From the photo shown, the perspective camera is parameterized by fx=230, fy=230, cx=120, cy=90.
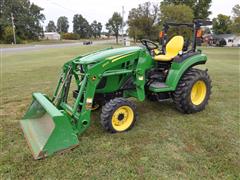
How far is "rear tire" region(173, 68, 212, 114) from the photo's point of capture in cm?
426

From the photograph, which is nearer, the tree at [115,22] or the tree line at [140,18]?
the tree line at [140,18]

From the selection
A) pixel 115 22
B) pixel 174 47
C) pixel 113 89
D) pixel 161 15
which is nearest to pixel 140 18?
pixel 161 15

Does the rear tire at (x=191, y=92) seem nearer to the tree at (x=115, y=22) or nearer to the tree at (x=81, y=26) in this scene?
the tree at (x=115, y=22)

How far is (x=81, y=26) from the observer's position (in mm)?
99250

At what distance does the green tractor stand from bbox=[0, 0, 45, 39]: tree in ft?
193

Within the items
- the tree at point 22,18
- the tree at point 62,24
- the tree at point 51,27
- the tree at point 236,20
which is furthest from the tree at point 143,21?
the tree at point 51,27

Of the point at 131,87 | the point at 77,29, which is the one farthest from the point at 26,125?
the point at 77,29

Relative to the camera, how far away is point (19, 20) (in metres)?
58.9

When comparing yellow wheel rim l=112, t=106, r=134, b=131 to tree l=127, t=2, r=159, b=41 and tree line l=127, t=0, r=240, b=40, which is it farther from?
tree l=127, t=2, r=159, b=41

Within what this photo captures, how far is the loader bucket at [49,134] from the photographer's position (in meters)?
2.84

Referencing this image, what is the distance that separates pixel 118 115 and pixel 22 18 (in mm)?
63541

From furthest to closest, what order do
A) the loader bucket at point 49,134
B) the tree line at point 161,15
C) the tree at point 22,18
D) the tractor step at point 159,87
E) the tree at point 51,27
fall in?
the tree at point 51,27, the tree at point 22,18, the tree line at point 161,15, the tractor step at point 159,87, the loader bucket at point 49,134

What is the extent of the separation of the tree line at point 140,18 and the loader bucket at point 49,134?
2512 centimetres

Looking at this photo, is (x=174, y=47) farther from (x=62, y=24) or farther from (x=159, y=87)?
(x=62, y=24)
